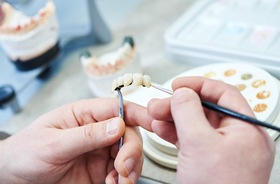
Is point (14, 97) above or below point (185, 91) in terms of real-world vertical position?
below

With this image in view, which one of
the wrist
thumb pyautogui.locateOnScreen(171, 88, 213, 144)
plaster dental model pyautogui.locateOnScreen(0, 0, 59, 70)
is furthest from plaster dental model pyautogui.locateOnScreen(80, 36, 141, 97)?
thumb pyautogui.locateOnScreen(171, 88, 213, 144)

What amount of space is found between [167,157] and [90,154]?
4.7 inches

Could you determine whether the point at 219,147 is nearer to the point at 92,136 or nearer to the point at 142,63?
the point at 92,136

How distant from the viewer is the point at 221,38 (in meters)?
0.76

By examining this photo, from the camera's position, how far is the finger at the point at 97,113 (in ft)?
1.67

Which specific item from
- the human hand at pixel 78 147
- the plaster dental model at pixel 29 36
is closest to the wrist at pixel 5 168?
the human hand at pixel 78 147

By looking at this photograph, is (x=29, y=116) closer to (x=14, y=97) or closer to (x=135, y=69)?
(x=14, y=97)

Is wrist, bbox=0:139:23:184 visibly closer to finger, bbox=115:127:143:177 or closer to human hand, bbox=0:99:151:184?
human hand, bbox=0:99:151:184

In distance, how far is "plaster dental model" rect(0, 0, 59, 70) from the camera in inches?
33.0

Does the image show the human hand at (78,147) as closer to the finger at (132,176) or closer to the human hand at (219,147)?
the finger at (132,176)

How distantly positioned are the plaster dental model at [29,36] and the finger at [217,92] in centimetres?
51

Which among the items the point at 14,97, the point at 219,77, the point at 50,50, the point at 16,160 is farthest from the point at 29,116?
the point at 219,77

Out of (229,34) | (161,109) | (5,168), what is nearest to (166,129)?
(161,109)

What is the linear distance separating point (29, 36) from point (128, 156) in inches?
19.0
